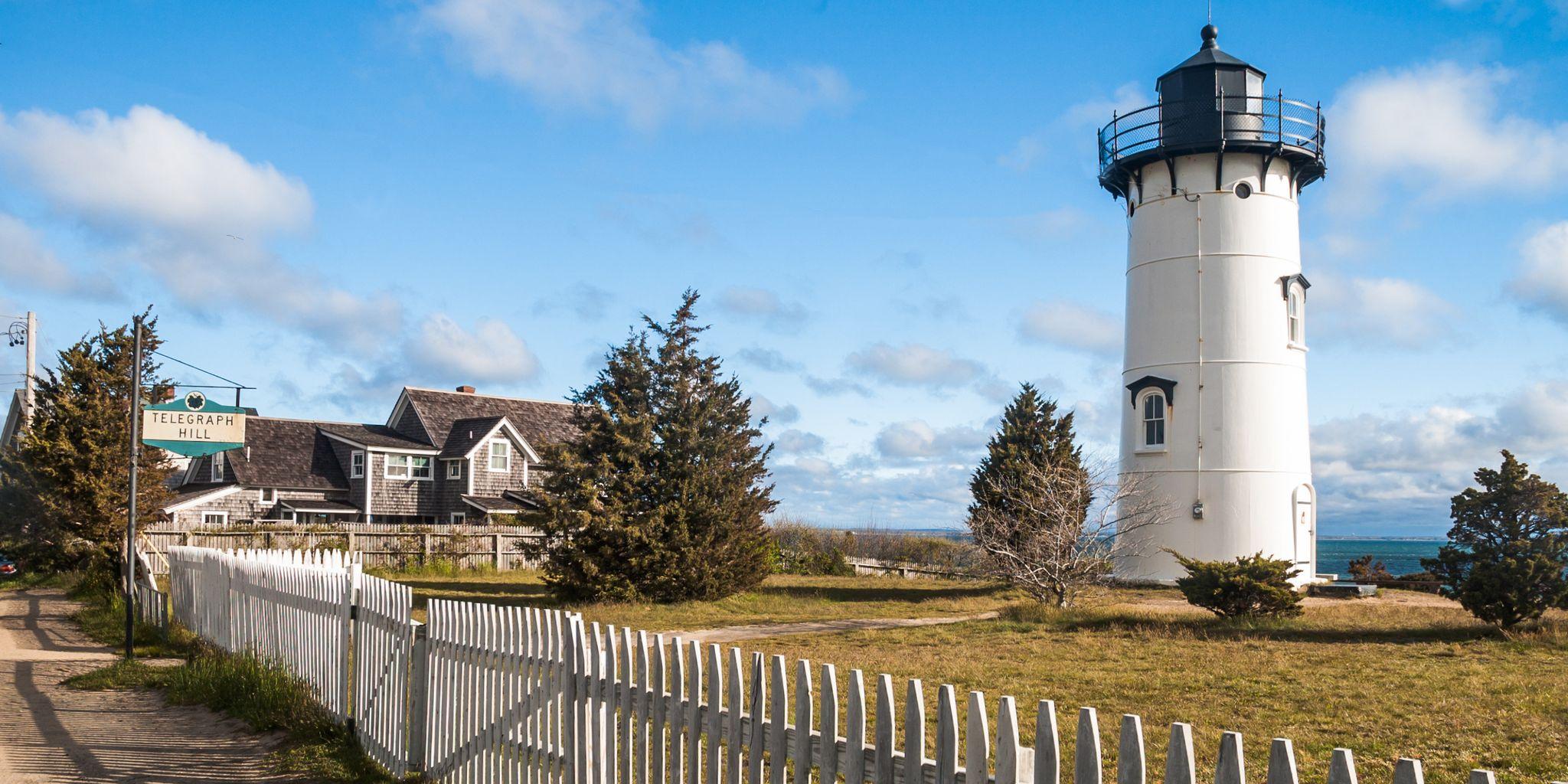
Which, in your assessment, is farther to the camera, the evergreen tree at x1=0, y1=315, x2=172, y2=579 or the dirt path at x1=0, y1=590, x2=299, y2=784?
the evergreen tree at x1=0, y1=315, x2=172, y2=579

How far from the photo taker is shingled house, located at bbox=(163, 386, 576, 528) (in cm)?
4050

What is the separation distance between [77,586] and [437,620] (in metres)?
22.5

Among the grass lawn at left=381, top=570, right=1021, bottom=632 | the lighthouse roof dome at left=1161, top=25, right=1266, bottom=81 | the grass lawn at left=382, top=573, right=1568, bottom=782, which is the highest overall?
the lighthouse roof dome at left=1161, top=25, right=1266, bottom=81

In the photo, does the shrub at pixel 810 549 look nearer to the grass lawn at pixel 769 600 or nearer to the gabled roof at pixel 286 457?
the grass lawn at pixel 769 600

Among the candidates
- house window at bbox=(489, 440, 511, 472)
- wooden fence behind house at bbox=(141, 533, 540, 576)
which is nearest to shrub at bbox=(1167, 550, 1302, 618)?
wooden fence behind house at bbox=(141, 533, 540, 576)

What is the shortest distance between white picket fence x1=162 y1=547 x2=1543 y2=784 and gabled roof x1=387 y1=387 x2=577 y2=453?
113 feet

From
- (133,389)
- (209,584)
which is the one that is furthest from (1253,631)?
(133,389)

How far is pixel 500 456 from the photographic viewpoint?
4338 centimetres

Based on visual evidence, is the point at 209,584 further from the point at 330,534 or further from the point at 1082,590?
the point at 330,534

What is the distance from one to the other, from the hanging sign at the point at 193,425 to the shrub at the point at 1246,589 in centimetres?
1511

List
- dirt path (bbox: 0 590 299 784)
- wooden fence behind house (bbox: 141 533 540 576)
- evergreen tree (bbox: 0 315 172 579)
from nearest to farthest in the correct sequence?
dirt path (bbox: 0 590 299 784) → evergreen tree (bbox: 0 315 172 579) → wooden fence behind house (bbox: 141 533 540 576)

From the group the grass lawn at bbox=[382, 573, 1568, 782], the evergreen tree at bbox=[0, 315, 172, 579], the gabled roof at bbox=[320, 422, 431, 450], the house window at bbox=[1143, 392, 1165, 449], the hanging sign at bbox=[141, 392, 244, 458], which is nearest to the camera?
the grass lawn at bbox=[382, 573, 1568, 782]

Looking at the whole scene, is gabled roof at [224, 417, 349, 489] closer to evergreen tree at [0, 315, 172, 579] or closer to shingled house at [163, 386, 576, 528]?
shingled house at [163, 386, 576, 528]

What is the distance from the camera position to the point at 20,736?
9328 mm
